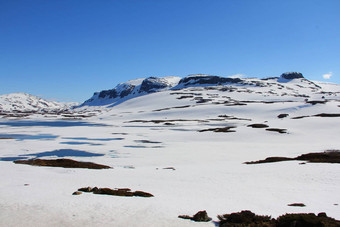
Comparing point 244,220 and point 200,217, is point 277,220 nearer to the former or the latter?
point 244,220

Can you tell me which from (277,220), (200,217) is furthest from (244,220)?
(200,217)

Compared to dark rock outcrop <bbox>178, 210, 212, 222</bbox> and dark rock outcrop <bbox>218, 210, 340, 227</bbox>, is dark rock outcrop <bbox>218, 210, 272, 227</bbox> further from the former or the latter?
dark rock outcrop <bbox>178, 210, 212, 222</bbox>

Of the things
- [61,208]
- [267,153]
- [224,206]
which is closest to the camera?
[61,208]

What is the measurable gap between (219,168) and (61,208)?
1808 centimetres

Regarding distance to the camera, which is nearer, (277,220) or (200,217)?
(277,220)

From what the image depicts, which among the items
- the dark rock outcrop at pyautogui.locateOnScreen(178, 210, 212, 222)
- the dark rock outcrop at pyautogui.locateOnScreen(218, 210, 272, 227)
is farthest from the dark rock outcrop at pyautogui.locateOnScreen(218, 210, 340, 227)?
the dark rock outcrop at pyautogui.locateOnScreen(178, 210, 212, 222)

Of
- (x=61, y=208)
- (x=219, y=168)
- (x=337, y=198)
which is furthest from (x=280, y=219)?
(x=219, y=168)

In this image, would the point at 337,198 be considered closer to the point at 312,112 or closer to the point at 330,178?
the point at 330,178

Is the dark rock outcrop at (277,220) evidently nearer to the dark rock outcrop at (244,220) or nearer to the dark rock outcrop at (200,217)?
the dark rock outcrop at (244,220)

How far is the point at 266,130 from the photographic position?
200 ft

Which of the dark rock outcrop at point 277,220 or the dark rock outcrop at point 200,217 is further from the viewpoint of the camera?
the dark rock outcrop at point 200,217

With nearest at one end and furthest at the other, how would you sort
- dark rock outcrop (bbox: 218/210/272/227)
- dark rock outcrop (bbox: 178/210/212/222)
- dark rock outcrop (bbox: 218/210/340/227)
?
dark rock outcrop (bbox: 218/210/340/227) < dark rock outcrop (bbox: 218/210/272/227) < dark rock outcrop (bbox: 178/210/212/222)

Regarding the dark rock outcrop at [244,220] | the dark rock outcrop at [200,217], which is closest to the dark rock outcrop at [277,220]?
the dark rock outcrop at [244,220]

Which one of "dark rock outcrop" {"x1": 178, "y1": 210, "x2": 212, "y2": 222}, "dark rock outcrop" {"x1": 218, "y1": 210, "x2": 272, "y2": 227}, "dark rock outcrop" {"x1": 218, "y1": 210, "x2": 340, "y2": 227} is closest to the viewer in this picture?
"dark rock outcrop" {"x1": 218, "y1": 210, "x2": 340, "y2": 227}
